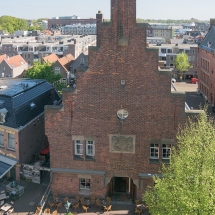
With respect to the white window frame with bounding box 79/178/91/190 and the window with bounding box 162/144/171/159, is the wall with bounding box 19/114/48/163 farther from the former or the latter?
the window with bounding box 162/144/171/159

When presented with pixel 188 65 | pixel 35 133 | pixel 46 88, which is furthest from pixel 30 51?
pixel 35 133

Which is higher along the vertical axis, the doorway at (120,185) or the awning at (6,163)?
the awning at (6,163)

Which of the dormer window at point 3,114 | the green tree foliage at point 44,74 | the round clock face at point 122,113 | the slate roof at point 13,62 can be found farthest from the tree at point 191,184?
the slate roof at point 13,62

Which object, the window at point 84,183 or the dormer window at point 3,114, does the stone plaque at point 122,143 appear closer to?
the window at point 84,183

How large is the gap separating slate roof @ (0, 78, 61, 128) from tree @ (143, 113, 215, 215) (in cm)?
1823

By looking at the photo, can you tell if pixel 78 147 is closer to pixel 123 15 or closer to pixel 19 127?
pixel 19 127

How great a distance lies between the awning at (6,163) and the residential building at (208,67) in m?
49.9

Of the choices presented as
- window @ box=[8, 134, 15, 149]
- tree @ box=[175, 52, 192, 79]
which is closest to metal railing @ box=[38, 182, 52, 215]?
window @ box=[8, 134, 15, 149]

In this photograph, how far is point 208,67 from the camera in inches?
3093

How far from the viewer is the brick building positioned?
1110 inches

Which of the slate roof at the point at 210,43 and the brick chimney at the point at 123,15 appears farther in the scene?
the slate roof at the point at 210,43

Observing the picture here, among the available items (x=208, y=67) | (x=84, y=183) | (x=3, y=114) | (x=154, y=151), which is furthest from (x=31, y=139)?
(x=208, y=67)

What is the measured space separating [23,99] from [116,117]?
14092 mm

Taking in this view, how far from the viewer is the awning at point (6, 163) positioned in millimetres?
34656
